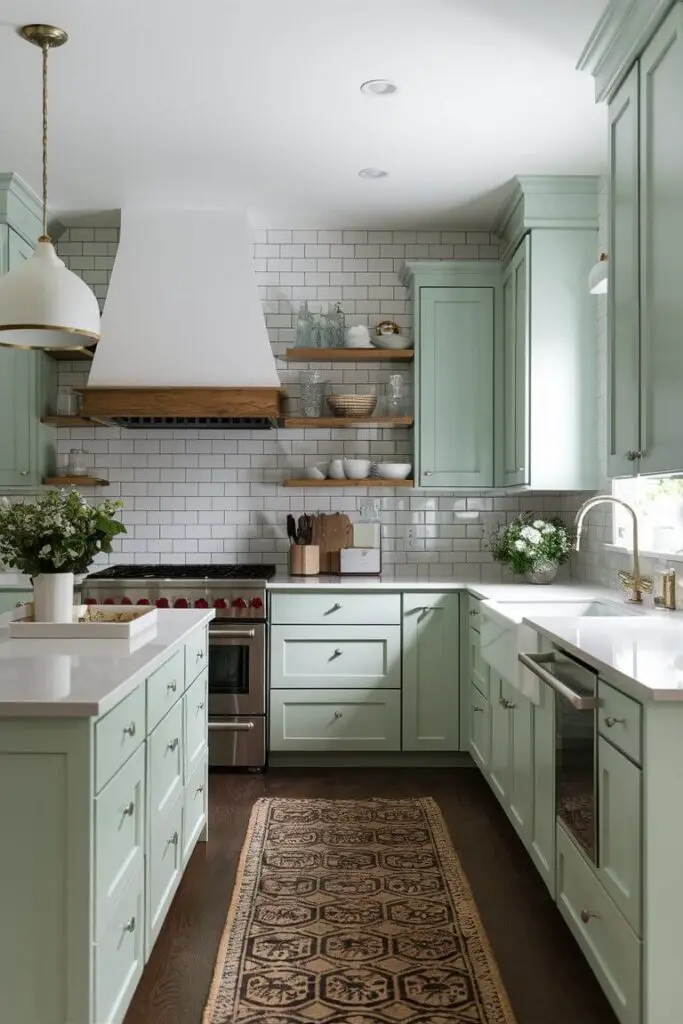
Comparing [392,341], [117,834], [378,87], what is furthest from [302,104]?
[117,834]

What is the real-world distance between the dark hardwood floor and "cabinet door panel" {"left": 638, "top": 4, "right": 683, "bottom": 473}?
1481 millimetres

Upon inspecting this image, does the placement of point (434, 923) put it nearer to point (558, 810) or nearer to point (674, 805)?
point (558, 810)

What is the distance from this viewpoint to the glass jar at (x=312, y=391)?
4.95 meters

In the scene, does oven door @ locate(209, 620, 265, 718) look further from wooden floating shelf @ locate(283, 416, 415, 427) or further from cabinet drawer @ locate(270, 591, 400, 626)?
wooden floating shelf @ locate(283, 416, 415, 427)

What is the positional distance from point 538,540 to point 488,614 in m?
0.83

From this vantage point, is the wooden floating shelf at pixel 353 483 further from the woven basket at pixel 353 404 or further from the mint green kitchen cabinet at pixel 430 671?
the mint green kitchen cabinet at pixel 430 671

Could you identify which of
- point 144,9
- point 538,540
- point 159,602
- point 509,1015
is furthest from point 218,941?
point 144,9

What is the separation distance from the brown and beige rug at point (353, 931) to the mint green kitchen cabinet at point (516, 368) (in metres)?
1.82

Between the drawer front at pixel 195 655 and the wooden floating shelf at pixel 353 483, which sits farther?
the wooden floating shelf at pixel 353 483

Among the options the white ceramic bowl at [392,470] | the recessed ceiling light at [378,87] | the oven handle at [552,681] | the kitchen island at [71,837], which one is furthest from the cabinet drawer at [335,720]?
the recessed ceiling light at [378,87]

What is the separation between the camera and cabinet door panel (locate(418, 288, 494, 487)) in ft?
16.0

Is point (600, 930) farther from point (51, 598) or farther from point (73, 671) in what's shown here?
point (51, 598)

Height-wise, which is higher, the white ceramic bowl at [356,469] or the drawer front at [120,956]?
the white ceramic bowl at [356,469]

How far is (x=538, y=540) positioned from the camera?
451 cm
